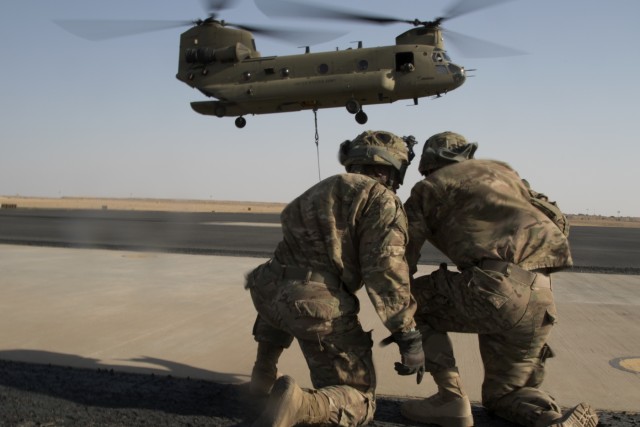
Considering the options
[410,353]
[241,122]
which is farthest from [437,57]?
[410,353]

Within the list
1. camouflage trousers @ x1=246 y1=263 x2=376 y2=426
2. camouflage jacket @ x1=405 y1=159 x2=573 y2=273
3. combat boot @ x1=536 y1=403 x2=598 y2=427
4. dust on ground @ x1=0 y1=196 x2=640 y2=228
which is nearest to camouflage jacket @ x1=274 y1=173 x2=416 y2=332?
camouflage trousers @ x1=246 y1=263 x2=376 y2=426

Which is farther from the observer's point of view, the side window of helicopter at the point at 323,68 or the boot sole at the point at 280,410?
the side window of helicopter at the point at 323,68

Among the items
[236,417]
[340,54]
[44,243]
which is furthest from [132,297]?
[340,54]

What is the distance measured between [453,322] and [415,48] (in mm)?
18577

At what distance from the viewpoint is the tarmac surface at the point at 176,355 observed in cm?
333

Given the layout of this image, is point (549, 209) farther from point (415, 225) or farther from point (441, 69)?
point (441, 69)

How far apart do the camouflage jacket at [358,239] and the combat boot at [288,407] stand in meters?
0.56

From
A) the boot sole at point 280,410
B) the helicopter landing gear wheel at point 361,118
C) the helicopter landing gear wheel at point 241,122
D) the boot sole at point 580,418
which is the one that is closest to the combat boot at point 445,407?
the boot sole at point 580,418

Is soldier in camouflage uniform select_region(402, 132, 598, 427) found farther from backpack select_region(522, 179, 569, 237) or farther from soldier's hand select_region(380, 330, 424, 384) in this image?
soldier's hand select_region(380, 330, 424, 384)

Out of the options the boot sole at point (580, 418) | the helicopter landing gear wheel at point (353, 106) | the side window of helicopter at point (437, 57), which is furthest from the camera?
the helicopter landing gear wheel at point (353, 106)

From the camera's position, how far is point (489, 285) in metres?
3.12

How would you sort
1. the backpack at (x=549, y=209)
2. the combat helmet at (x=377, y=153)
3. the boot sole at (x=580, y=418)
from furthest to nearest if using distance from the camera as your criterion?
the backpack at (x=549, y=209)
the combat helmet at (x=377, y=153)
the boot sole at (x=580, y=418)

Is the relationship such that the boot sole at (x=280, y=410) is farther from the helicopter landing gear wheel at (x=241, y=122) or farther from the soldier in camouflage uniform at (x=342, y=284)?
the helicopter landing gear wheel at (x=241, y=122)

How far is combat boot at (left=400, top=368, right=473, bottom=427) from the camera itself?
10.3 ft
